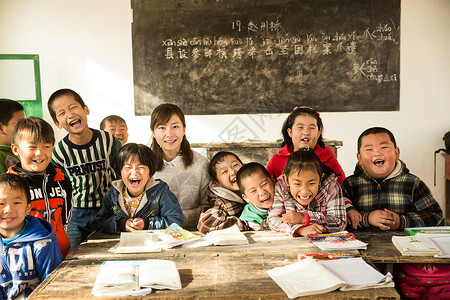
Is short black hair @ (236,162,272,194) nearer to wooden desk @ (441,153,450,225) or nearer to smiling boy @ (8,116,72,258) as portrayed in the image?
smiling boy @ (8,116,72,258)

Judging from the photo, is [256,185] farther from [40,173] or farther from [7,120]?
[7,120]

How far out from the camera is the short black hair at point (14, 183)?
1.79 metres

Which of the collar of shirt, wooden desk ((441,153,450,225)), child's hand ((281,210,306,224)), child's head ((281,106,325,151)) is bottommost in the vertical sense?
wooden desk ((441,153,450,225))

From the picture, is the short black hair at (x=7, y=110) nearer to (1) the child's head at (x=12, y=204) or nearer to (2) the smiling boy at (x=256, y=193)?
(1) the child's head at (x=12, y=204)

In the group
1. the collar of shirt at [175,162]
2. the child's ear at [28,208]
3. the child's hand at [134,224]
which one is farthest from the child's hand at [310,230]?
the child's ear at [28,208]

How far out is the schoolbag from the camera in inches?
75.0

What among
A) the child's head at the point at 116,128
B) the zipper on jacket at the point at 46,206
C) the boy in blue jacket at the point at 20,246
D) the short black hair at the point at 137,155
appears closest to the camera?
the boy in blue jacket at the point at 20,246

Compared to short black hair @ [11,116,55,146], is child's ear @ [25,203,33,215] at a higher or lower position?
lower

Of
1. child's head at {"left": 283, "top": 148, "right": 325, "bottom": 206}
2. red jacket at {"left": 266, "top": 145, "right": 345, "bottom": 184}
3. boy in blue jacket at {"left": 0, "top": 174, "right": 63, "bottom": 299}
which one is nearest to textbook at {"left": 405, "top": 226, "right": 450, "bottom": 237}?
child's head at {"left": 283, "top": 148, "right": 325, "bottom": 206}

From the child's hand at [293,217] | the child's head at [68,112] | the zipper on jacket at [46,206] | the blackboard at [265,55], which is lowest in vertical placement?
the child's hand at [293,217]

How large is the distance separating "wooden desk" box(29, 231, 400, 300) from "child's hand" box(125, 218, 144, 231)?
0.30 ft

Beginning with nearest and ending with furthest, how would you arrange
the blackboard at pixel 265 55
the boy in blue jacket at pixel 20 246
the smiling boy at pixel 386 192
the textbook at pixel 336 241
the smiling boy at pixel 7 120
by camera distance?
the boy in blue jacket at pixel 20 246
the textbook at pixel 336 241
the smiling boy at pixel 386 192
the smiling boy at pixel 7 120
the blackboard at pixel 265 55

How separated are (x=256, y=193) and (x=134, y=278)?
0.98m

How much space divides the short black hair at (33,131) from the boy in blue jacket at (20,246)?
0.29m
